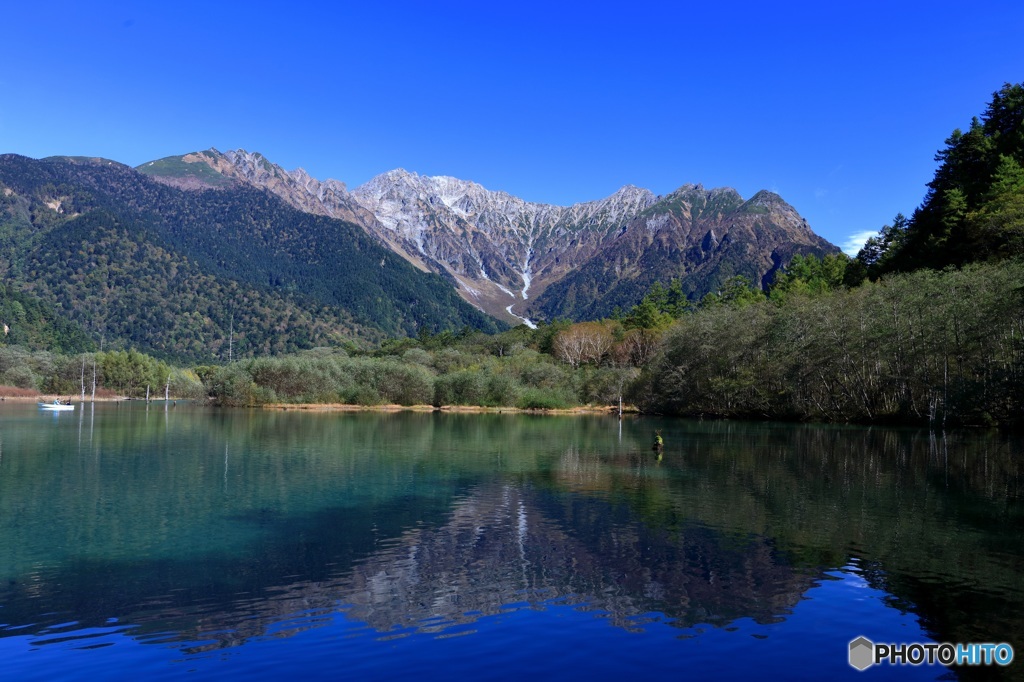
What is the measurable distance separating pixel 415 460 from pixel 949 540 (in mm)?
26541

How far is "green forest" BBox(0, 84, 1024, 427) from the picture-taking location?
59.7 m

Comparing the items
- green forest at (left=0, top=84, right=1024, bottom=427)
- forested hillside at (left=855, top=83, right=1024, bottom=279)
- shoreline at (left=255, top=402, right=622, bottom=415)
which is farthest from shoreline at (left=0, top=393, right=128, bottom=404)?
forested hillside at (left=855, top=83, right=1024, bottom=279)

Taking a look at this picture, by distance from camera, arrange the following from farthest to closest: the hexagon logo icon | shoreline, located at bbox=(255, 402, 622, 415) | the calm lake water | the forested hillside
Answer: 1. shoreline, located at bbox=(255, 402, 622, 415)
2. the forested hillside
3. the calm lake water
4. the hexagon logo icon

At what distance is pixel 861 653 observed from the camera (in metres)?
11.2

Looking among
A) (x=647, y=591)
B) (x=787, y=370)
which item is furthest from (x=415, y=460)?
(x=787, y=370)

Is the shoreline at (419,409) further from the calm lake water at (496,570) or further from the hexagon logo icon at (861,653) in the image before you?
the hexagon logo icon at (861,653)

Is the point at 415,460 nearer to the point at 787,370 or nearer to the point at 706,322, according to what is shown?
the point at 787,370

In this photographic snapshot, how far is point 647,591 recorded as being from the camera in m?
14.6

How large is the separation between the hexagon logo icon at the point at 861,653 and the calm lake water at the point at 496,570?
325 mm

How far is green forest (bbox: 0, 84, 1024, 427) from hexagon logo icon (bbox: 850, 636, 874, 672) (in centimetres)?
5146

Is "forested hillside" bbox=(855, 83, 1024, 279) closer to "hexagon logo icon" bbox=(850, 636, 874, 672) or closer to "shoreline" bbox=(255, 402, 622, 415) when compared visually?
"shoreline" bbox=(255, 402, 622, 415)

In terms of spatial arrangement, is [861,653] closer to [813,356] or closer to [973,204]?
[813,356]

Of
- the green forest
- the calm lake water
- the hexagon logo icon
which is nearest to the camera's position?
the hexagon logo icon

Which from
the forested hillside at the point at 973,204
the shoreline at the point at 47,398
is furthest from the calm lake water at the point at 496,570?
the shoreline at the point at 47,398
